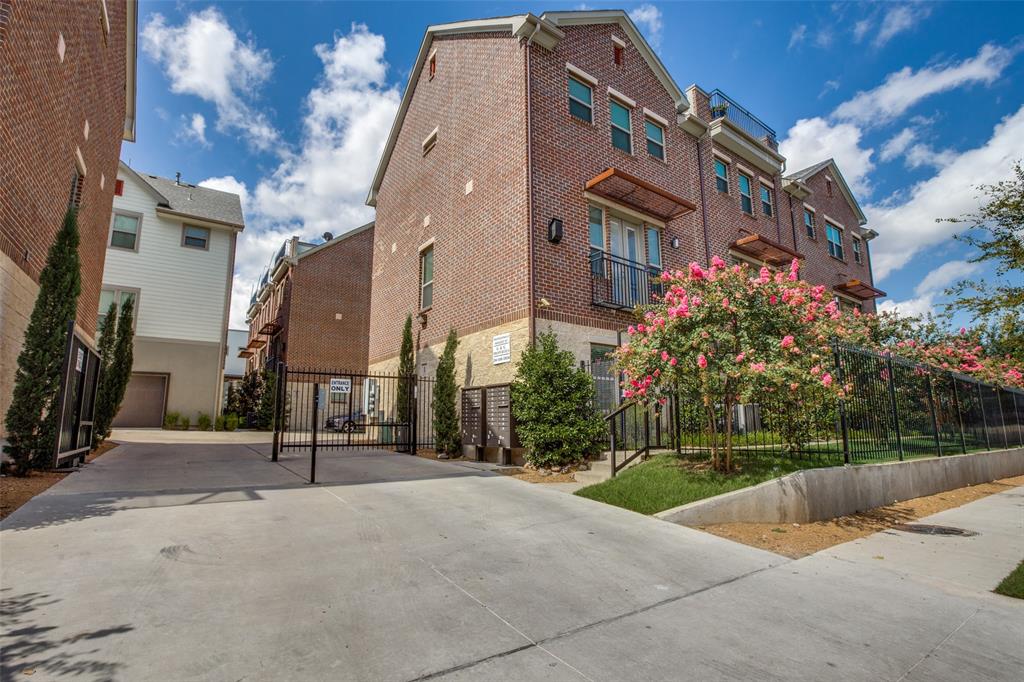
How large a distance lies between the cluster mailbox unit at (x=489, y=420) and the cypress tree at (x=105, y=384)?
27.1 feet

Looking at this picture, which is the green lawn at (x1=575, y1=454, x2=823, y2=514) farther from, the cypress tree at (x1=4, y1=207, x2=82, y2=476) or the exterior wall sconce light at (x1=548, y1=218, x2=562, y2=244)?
the cypress tree at (x1=4, y1=207, x2=82, y2=476)

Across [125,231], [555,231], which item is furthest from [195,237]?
[555,231]

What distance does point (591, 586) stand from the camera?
3.84 m

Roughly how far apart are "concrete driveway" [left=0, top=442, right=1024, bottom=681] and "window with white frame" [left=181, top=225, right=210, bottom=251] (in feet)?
63.5

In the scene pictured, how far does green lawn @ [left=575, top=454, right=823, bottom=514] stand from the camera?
21.1 feet

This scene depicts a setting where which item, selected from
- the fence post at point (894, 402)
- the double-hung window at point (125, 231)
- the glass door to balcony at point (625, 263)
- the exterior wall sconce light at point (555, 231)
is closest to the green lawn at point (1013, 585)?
the fence post at point (894, 402)

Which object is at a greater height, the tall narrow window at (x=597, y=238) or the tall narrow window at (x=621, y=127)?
the tall narrow window at (x=621, y=127)

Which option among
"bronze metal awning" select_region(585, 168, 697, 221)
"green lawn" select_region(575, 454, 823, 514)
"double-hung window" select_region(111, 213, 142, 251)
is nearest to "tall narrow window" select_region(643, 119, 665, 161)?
"bronze metal awning" select_region(585, 168, 697, 221)

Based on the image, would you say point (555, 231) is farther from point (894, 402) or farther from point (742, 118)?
point (742, 118)

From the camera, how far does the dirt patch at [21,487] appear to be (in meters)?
5.23

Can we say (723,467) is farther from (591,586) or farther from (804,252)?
(804,252)

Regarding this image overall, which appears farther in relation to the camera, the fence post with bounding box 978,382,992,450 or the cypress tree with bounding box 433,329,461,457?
the fence post with bounding box 978,382,992,450

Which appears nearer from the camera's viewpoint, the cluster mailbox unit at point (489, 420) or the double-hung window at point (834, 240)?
the cluster mailbox unit at point (489, 420)

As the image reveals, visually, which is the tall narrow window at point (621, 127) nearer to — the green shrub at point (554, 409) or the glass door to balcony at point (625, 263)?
the glass door to balcony at point (625, 263)
